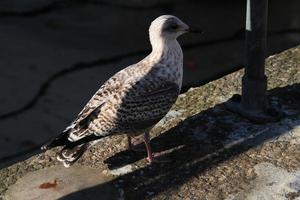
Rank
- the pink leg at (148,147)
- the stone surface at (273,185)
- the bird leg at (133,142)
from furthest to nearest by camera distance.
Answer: the bird leg at (133,142), the pink leg at (148,147), the stone surface at (273,185)

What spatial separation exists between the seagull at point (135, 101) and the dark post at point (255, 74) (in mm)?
283

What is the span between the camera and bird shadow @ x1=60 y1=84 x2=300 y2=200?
2.91m

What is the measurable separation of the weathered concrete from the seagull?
0.11 m

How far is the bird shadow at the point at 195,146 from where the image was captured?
2.91 metres

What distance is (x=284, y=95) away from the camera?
3434 millimetres

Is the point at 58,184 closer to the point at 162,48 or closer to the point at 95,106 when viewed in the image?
the point at 95,106

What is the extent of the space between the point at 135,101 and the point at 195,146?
1.24ft

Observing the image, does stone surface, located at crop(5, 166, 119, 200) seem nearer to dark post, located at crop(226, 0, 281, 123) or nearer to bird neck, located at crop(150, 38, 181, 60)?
bird neck, located at crop(150, 38, 181, 60)

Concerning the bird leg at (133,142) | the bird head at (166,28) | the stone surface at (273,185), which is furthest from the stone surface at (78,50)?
the stone surface at (273,185)

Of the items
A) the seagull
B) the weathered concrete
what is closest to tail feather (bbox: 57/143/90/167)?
the seagull

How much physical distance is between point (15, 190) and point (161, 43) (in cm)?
93

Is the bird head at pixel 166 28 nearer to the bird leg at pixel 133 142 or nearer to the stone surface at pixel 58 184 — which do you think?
the bird leg at pixel 133 142

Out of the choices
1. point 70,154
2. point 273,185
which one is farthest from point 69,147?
point 273,185

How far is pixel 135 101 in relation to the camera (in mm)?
2969
